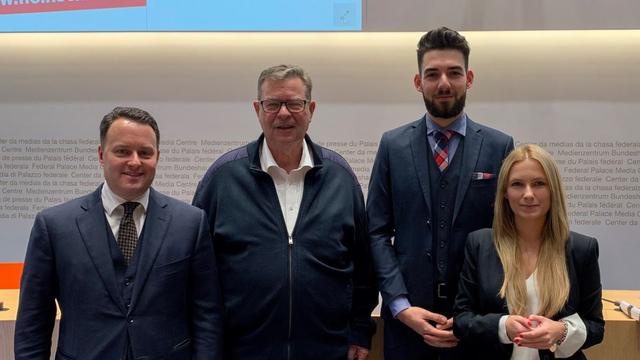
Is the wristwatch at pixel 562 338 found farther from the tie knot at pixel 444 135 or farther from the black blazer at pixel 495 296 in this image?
the tie knot at pixel 444 135

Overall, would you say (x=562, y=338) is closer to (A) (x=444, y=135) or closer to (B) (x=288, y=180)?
(A) (x=444, y=135)

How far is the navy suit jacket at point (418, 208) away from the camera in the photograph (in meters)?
2.29

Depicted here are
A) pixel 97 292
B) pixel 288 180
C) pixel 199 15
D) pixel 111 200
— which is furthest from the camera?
pixel 199 15

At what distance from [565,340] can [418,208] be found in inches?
27.4

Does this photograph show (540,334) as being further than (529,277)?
No

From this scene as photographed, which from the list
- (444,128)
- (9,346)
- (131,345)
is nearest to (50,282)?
(131,345)

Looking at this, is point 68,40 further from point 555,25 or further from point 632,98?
point 632,98

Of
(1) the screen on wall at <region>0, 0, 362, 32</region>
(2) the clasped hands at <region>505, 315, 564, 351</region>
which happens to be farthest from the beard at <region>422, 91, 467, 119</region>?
(1) the screen on wall at <region>0, 0, 362, 32</region>

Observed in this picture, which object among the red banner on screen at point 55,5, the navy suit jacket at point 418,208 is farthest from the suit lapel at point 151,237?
the red banner on screen at point 55,5

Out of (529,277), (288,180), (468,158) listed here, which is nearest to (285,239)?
(288,180)

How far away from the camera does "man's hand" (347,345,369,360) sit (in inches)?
92.8

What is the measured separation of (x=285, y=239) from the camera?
2236 millimetres

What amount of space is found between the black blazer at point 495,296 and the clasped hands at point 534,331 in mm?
Result: 64

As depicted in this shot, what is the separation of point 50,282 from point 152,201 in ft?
1.37
